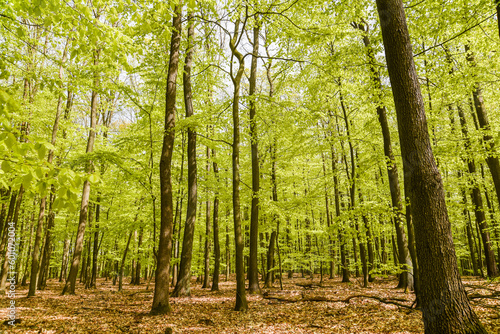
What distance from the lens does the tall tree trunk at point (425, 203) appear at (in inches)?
124

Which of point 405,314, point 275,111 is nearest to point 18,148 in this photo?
point 405,314

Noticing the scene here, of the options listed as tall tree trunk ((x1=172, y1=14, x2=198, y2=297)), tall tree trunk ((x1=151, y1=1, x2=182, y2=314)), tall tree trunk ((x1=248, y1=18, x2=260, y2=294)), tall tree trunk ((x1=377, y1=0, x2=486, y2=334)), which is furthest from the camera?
tall tree trunk ((x1=172, y1=14, x2=198, y2=297))

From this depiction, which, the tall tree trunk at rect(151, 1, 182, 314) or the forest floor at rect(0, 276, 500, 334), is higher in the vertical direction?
the tall tree trunk at rect(151, 1, 182, 314)

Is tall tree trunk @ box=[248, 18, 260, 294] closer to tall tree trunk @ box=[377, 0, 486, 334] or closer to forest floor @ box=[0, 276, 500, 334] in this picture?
Result: forest floor @ box=[0, 276, 500, 334]

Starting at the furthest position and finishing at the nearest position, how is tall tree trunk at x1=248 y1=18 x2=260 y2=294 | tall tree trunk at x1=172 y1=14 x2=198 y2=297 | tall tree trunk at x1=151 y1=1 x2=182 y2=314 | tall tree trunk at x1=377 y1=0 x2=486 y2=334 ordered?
tall tree trunk at x1=172 y1=14 x2=198 y2=297 < tall tree trunk at x1=248 y1=18 x2=260 y2=294 < tall tree trunk at x1=151 y1=1 x2=182 y2=314 < tall tree trunk at x1=377 y1=0 x2=486 y2=334

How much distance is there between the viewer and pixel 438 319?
3135 millimetres

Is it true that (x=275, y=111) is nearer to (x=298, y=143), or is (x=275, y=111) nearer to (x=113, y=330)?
(x=298, y=143)

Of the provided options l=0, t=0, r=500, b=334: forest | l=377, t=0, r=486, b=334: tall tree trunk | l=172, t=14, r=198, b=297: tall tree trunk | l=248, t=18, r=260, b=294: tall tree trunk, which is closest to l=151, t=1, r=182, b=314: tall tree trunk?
l=0, t=0, r=500, b=334: forest

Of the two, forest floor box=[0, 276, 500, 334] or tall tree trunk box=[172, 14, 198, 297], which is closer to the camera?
forest floor box=[0, 276, 500, 334]

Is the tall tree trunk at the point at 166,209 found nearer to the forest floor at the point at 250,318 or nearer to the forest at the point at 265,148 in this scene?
the forest at the point at 265,148

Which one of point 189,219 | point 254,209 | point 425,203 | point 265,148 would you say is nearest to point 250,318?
point 254,209

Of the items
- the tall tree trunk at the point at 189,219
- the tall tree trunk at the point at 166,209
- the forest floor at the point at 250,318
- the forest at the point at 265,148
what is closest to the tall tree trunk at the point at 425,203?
the forest at the point at 265,148

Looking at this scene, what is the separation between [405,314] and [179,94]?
45.0 ft

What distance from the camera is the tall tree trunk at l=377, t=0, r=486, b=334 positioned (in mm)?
3145
